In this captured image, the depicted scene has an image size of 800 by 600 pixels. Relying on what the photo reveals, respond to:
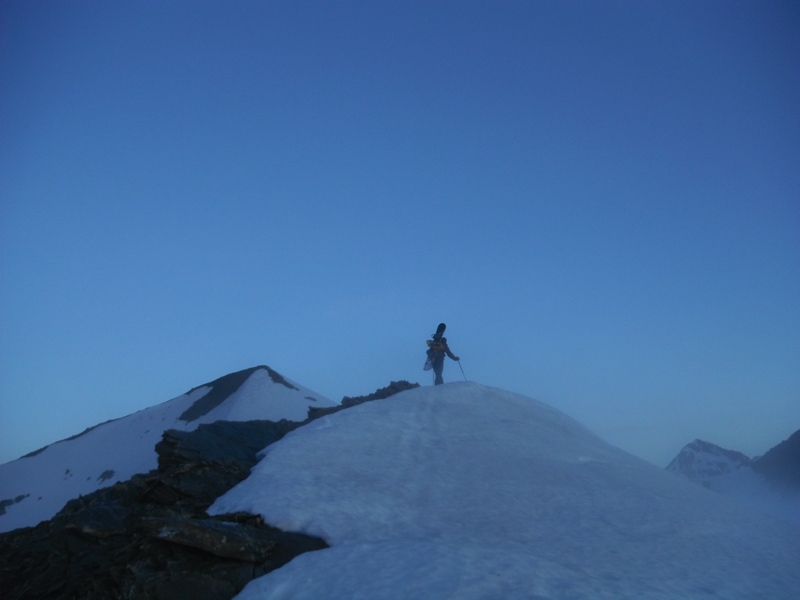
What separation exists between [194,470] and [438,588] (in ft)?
28.1

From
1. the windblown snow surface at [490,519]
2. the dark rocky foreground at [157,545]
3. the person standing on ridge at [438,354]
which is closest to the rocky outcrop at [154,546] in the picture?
the dark rocky foreground at [157,545]

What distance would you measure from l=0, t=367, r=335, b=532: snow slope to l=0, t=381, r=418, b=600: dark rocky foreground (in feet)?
93.5

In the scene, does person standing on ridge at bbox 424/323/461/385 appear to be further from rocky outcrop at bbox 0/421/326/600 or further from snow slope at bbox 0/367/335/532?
snow slope at bbox 0/367/335/532

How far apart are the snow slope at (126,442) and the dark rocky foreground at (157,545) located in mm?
28511

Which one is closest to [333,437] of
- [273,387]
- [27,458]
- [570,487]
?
[570,487]

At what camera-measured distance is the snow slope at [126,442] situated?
4281 centimetres

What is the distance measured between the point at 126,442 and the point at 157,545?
44582 mm

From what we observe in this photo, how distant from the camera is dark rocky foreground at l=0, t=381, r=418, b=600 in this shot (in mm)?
9734

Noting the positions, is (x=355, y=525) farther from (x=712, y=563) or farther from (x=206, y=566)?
(x=712, y=563)

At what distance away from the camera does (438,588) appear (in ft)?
28.3

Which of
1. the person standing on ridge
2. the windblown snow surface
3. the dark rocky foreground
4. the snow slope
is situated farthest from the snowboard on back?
the snow slope

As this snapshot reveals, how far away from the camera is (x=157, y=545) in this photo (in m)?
10.5

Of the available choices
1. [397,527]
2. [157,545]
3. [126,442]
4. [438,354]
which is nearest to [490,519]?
[397,527]

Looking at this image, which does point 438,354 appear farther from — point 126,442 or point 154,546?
point 126,442
